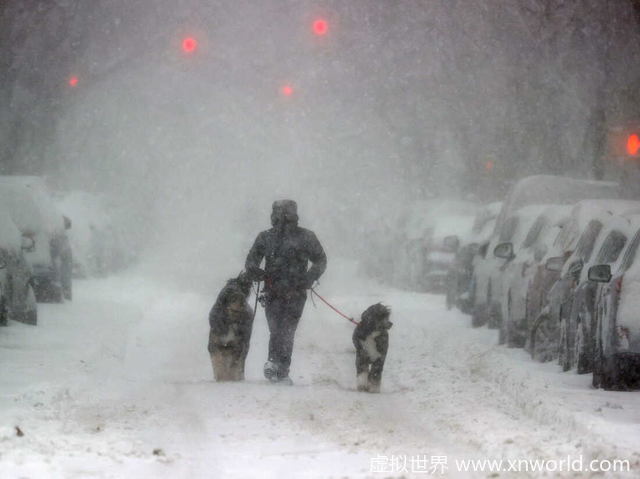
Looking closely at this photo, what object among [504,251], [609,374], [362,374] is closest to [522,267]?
[504,251]

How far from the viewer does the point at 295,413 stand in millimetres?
7246

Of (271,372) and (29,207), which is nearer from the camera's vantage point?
(271,372)

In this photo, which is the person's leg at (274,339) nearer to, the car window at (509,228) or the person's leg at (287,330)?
the person's leg at (287,330)

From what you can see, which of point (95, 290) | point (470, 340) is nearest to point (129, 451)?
point (470, 340)

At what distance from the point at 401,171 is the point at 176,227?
65.8ft

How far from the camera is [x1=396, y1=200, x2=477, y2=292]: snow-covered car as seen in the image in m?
20.9

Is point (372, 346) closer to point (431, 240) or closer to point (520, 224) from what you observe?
point (520, 224)

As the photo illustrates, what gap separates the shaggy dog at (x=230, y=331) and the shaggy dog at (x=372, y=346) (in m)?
1.06

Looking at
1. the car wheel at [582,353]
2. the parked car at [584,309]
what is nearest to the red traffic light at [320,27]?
the parked car at [584,309]

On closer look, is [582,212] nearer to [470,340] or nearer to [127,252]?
[470,340]

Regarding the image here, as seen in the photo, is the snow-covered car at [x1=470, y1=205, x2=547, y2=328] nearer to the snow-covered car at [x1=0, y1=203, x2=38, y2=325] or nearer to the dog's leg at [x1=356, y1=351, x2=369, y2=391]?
the dog's leg at [x1=356, y1=351, x2=369, y2=391]

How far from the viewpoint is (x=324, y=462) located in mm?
5664

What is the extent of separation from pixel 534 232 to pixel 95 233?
14.1m

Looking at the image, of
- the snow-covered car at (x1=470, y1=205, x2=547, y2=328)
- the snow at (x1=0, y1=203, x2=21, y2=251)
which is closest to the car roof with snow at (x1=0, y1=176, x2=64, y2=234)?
the snow at (x1=0, y1=203, x2=21, y2=251)
